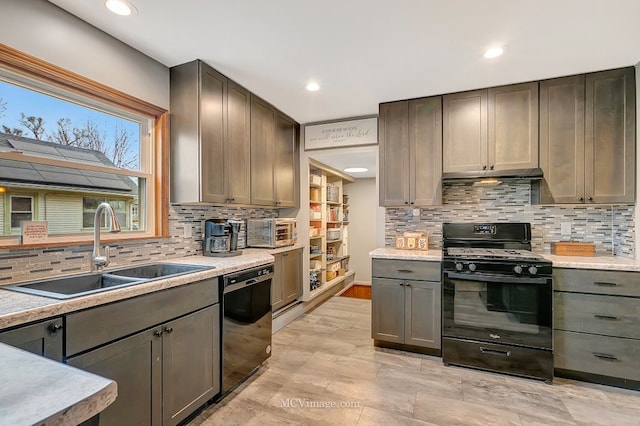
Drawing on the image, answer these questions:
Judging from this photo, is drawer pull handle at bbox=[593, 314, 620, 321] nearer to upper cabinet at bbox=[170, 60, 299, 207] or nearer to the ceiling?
the ceiling

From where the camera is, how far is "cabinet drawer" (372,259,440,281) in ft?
9.04

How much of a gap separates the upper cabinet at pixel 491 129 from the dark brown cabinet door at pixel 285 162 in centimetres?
179

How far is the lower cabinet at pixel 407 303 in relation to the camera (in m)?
2.74

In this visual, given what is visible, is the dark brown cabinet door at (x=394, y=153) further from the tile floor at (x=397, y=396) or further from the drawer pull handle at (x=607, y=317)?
the drawer pull handle at (x=607, y=317)

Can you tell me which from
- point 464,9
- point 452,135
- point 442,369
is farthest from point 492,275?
point 464,9

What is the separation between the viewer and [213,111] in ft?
8.36

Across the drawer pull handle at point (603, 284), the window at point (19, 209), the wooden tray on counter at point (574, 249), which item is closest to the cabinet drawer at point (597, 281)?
the drawer pull handle at point (603, 284)

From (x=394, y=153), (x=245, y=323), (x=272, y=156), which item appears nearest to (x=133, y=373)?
(x=245, y=323)

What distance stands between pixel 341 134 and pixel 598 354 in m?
3.07

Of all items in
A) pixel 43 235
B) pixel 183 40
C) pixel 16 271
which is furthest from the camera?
pixel 183 40

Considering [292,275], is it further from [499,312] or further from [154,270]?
[499,312]

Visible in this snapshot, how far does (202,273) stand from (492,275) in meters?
2.23

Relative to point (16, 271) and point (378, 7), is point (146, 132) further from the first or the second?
Answer: point (378, 7)

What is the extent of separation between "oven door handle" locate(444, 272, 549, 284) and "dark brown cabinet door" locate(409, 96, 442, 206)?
0.78 m
